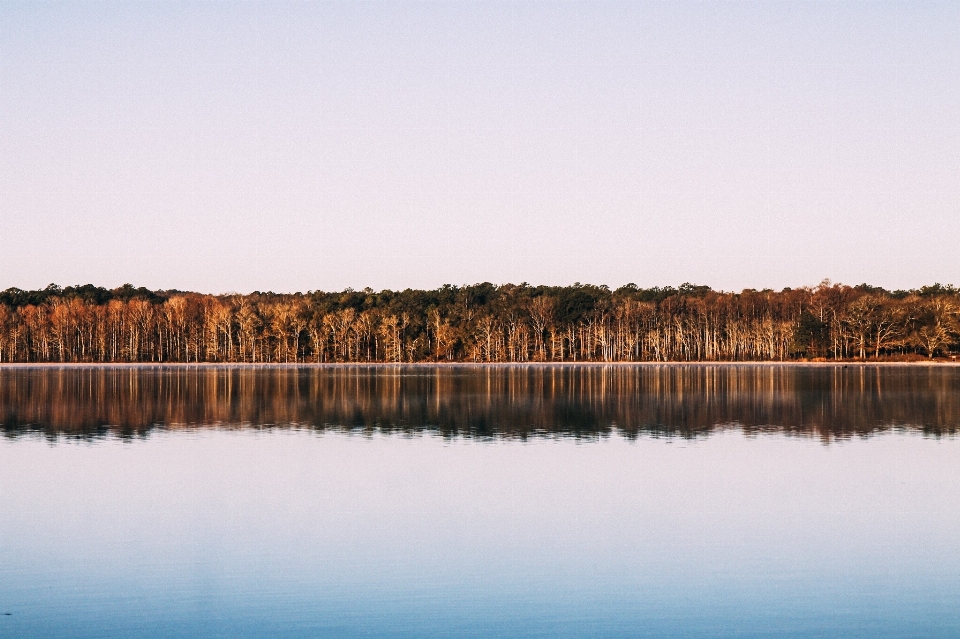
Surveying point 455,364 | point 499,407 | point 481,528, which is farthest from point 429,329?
point 481,528

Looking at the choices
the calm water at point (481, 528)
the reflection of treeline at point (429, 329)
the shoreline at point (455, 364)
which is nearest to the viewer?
the calm water at point (481, 528)

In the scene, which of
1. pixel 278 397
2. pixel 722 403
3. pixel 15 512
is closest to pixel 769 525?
pixel 15 512

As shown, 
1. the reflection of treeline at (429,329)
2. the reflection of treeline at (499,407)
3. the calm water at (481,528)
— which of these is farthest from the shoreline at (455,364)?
the calm water at (481,528)

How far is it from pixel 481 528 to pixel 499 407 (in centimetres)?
2934

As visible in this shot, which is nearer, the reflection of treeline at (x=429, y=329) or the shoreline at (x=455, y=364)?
the shoreline at (x=455, y=364)

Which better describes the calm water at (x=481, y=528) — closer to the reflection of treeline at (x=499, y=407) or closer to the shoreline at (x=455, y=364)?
the reflection of treeline at (x=499, y=407)

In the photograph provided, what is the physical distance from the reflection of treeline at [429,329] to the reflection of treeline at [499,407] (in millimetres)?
59688

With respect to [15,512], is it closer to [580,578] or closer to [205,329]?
[580,578]

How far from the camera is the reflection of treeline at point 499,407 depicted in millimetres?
38406

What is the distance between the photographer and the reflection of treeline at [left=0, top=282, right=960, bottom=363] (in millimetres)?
132375

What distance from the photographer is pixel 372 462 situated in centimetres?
2834

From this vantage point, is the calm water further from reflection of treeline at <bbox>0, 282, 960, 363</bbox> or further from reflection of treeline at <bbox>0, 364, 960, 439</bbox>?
reflection of treeline at <bbox>0, 282, 960, 363</bbox>

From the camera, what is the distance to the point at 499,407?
159 feet

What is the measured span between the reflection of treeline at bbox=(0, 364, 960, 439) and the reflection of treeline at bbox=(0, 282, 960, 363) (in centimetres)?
5969
